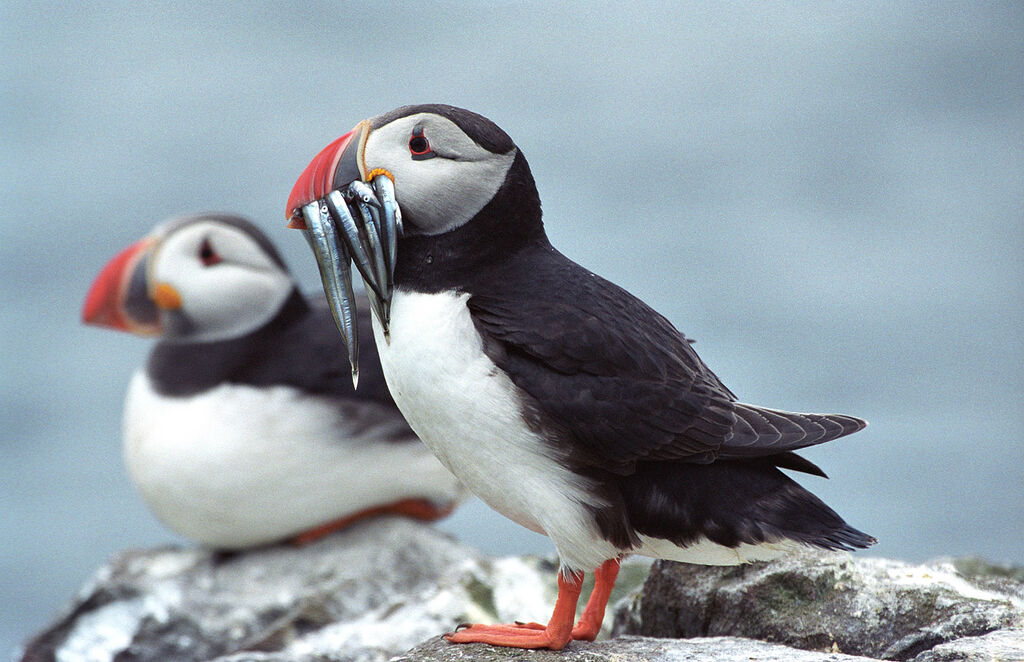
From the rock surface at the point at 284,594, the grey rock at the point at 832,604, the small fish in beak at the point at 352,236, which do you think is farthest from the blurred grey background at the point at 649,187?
the small fish in beak at the point at 352,236

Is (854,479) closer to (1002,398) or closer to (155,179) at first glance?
(1002,398)

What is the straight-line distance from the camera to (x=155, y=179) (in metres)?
13.3

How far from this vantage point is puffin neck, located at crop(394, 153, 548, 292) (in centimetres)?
300

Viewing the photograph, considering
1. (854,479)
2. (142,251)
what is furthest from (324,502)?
(854,479)

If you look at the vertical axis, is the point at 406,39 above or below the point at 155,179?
above

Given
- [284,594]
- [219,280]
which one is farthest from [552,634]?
[219,280]

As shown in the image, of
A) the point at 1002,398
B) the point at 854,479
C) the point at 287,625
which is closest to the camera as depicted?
the point at 287,625

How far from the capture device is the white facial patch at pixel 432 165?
9.59 ft

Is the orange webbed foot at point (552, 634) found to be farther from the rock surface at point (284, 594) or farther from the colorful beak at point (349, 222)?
the rock surface at point (284, 594)

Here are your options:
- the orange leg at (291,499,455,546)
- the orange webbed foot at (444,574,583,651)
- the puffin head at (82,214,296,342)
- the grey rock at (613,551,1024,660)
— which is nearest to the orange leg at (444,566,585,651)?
the orange webbed foot at (444,574,583,651)

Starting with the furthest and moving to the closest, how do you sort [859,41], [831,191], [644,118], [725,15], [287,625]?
[725,15] < [859,41] < [644,118] < [831,191] < [287,625]

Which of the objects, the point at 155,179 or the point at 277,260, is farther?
the point at 155,179

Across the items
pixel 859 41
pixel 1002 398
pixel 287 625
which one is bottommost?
pixel 287 625

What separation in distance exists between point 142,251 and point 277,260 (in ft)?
2.01
